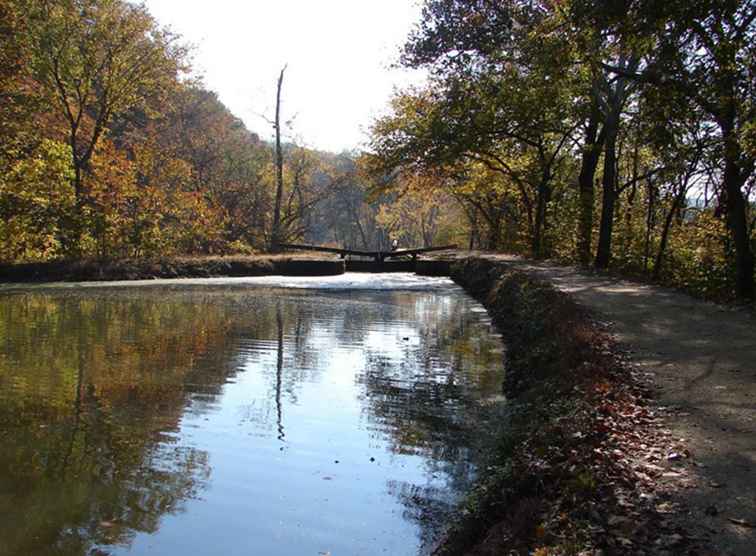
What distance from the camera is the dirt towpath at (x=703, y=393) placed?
3846 millimetres

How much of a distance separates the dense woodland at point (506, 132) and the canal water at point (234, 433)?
5688 mm

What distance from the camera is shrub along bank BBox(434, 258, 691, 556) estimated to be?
369cm

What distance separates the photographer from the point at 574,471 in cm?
444

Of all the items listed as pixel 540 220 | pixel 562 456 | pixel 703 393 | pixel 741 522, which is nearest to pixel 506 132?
pixel 540 220

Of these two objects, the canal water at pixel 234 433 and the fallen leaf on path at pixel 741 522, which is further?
the canal water at pixel 234 433

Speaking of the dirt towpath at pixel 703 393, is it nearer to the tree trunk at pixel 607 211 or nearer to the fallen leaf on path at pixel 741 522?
the fallen leaf on path at pixel 741 522

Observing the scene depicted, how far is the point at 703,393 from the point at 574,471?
102 inches

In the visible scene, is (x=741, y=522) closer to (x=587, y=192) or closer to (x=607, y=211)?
(x=607, y=211)

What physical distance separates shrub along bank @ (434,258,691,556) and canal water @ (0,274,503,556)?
1.75 ft

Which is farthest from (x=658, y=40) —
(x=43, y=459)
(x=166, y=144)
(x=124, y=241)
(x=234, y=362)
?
(x=166, y=144)

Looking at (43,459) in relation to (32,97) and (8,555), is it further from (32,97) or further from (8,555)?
(32,97)

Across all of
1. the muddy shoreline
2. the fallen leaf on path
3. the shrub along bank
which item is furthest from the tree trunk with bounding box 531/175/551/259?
the fallen leaf on path

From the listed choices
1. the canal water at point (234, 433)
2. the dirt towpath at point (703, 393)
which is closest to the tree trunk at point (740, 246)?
the dirt towpath at point (703, 393)

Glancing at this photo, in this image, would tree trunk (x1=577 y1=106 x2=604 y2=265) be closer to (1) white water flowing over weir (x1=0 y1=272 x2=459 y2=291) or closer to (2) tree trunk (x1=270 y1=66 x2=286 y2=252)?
(1) white water flowing over weir (x1=0 y1=272 x2=459 y2=291)
